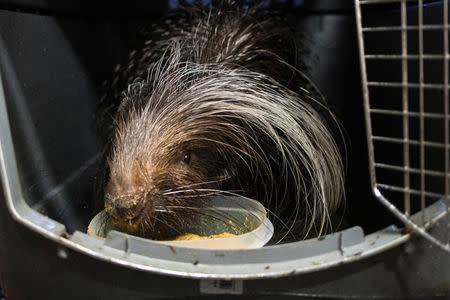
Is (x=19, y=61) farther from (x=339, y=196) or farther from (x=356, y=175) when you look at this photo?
(x=356, y=175)

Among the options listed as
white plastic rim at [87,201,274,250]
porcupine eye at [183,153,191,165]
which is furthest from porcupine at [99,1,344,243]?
white plastic rim at [87,201,274,250]

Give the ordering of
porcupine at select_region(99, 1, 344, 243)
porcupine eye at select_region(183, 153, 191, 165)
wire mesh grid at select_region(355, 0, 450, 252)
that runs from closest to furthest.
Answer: wire mesh grid at select_region(355, 0, 450, 252)
porcupine at select_region(99, 1, 344, 243)
porcupine eye at select_region(183, 153, 191, 165)

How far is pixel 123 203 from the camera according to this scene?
1.03 metres

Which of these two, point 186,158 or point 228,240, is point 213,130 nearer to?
point 186,158

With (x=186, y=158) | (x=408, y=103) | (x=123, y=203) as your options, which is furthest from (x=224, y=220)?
(x=408, y=103)

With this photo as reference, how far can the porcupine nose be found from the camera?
1033 millimetres

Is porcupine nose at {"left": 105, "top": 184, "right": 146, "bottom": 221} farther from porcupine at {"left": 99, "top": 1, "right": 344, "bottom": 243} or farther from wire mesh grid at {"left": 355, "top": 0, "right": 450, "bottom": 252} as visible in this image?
wire mesh grid at {"left": 355, "top": 0, "right": 450, "bottom": 252}

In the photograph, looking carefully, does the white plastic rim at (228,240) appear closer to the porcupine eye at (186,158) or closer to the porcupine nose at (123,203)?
the porcupine nose at (123,203)

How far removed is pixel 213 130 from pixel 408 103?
22.2 inches

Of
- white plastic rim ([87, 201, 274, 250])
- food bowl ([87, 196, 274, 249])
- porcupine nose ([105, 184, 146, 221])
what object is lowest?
food bowl ([87, 196, 274, 249])

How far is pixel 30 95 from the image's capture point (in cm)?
126

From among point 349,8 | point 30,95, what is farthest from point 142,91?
point 349,8

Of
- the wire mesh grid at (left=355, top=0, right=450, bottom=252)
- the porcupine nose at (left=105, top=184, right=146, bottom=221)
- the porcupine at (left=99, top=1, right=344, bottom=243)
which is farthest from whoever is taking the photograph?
the porcupine at (left=99, top=1, right=344, bottom=243)

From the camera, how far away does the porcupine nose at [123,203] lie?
3.39 ft
